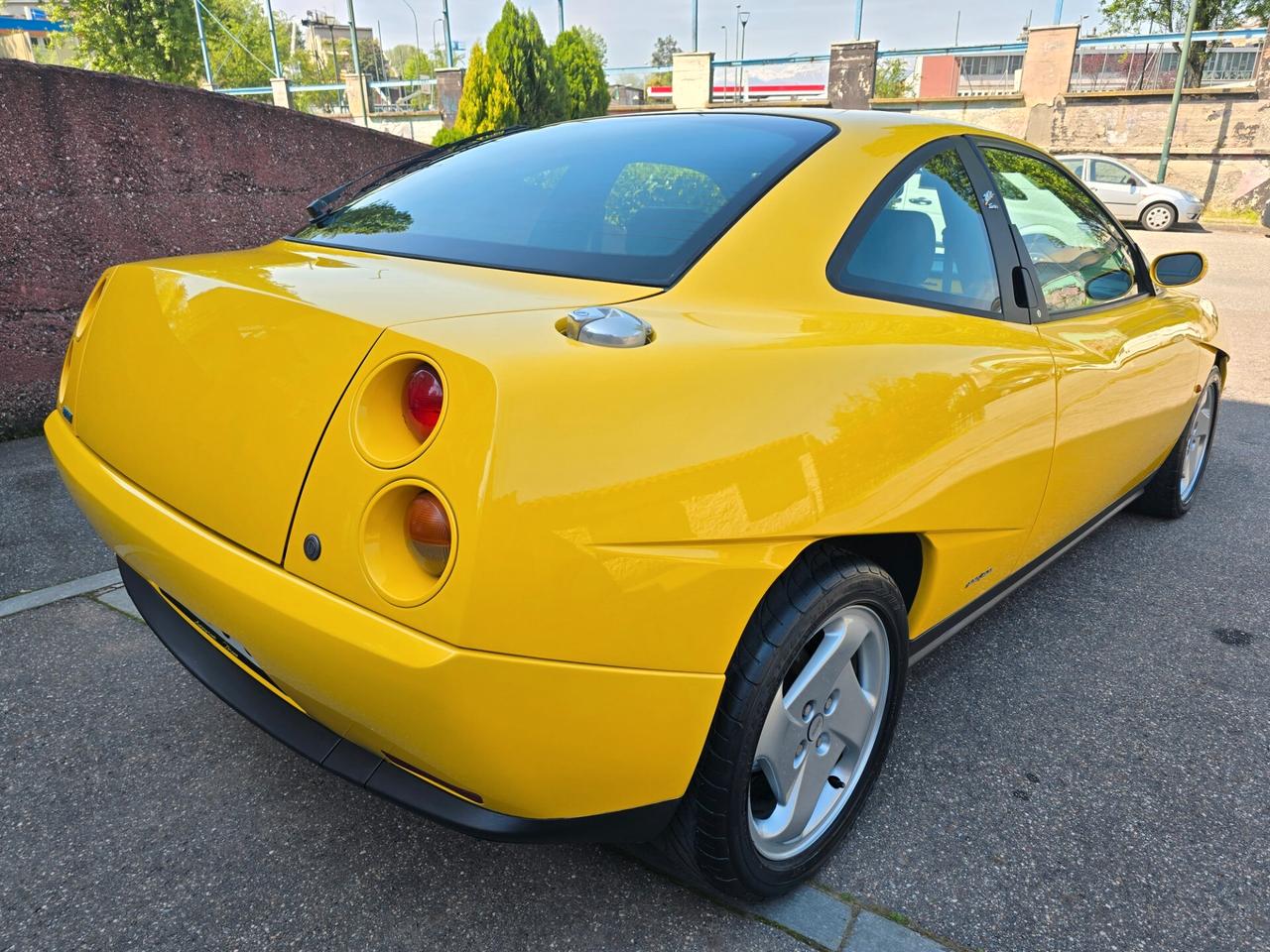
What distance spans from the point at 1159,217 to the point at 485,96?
13812 mm

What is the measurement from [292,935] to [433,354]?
114cm

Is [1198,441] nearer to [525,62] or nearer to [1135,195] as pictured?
[525,62]

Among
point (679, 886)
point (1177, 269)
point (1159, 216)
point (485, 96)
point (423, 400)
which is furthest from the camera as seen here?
point (1159, 216)

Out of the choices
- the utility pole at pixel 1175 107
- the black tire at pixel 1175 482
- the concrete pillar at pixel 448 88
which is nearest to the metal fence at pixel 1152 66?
the utility pole at pixel 1175 107

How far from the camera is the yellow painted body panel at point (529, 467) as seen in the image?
119 cm

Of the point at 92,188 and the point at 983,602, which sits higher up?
the point at 92,188

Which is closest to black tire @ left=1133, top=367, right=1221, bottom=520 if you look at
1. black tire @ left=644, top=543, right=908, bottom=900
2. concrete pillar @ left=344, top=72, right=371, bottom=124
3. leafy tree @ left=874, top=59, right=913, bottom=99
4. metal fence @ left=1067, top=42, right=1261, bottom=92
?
black tire @ left=644, top=543, right=908, bottom=900

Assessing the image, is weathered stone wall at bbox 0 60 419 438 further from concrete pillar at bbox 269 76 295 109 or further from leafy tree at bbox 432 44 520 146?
concrete pillar at bbox 269 76 295 109

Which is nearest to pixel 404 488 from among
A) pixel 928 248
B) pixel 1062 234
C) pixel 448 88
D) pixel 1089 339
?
pixel 928 248

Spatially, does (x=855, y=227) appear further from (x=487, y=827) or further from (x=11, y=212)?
(x=11, y=212)

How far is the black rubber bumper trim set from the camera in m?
1.34

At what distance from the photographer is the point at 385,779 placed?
142cm

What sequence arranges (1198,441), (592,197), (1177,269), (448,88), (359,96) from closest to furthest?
(592,197)
(1177,269)
(1198,441)
(448,88)
(359,96)

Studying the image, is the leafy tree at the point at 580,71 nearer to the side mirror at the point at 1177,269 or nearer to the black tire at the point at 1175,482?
the black tire at the point at 1175,482
